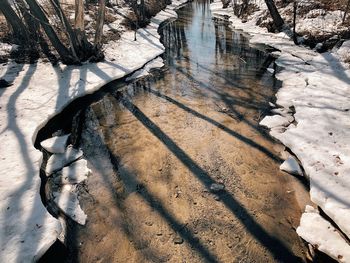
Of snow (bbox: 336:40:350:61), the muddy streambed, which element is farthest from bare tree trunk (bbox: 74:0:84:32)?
snow (bbox: 336:40:350:61)

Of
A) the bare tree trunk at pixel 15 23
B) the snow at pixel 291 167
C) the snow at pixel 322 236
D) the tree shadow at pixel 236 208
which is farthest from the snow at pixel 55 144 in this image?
the bare tree trunk at pixel 15 23

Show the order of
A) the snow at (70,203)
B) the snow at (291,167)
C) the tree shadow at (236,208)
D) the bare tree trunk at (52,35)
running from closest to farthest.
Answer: the tree shadow at (236,208), the snow at (70,203), the snow at (291,167), the bare tree trunk at (52,35)

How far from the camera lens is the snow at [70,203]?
4.70 metres

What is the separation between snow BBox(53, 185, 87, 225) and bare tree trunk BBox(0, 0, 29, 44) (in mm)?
8260

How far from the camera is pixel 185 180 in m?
5.39

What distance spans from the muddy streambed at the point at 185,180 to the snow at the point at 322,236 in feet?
0.45

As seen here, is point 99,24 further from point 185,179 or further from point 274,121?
point 185,179

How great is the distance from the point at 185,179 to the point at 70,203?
2016 millimetres

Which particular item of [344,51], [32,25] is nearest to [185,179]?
[344,51]

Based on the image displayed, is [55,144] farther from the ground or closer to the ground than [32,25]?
closer to the ground

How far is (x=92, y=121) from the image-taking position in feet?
25.0

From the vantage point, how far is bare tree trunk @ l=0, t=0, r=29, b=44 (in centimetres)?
1115

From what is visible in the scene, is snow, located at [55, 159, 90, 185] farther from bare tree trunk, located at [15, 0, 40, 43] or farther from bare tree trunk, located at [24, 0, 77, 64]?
bare tree trunk, located at [15, 0, 40, 43]

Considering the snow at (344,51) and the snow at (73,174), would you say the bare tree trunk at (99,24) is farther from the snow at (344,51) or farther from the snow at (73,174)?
the snow at (344,51)
